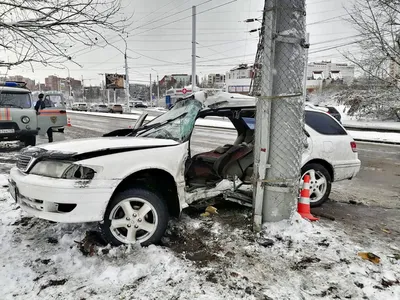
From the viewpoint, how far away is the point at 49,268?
9.96 ft

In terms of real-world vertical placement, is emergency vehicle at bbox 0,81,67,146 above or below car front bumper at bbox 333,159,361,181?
above

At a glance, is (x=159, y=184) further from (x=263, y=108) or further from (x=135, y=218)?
(x=263, y=108)

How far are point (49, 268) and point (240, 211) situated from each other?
260 centimetres

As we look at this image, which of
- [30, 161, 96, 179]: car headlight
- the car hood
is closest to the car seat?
the car hood

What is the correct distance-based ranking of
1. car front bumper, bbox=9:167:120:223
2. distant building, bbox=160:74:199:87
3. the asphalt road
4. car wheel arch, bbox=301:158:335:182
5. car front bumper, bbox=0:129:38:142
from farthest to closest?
distant building, bbox=160:74:199:87
car front bumper, bbox=0:129:38:142
car wheel arch, bbox=301:158:335:182
the asphalt road
car front bumper, bbox=9:167:120:223

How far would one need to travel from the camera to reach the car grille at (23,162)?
11.3 ft

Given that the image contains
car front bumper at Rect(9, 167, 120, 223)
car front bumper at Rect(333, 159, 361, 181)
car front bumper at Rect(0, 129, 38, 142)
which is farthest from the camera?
car front bumper at Rect(0, 129, 38, 142)

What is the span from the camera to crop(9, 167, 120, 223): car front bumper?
120 inches

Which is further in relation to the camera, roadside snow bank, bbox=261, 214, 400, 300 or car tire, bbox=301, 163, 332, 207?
car tire, bbox=301, 163, 332, 207

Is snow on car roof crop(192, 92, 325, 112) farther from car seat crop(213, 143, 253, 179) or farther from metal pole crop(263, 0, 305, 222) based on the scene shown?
car seat crop(213, 143, 253, 179)

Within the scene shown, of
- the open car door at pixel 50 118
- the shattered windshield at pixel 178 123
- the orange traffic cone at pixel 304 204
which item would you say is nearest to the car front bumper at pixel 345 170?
the orange traffic cone at pixel 304 204

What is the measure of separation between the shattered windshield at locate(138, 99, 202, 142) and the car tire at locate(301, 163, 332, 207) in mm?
2064

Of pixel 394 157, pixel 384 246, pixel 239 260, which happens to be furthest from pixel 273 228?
pixel 394 157

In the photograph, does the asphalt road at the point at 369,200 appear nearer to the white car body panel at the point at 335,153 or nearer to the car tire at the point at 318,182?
the car tire at the point at 318,182
